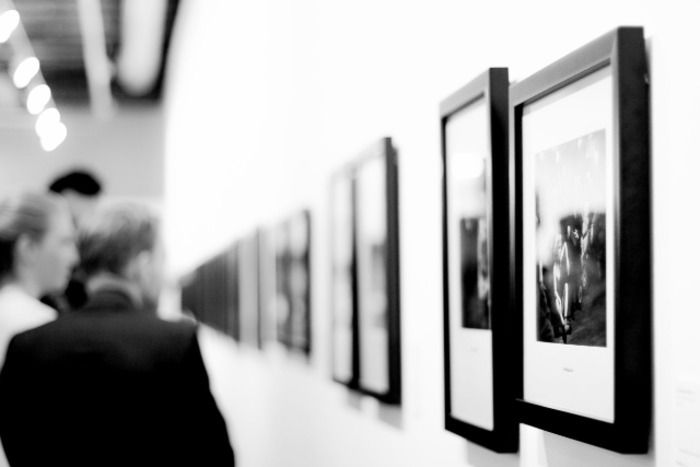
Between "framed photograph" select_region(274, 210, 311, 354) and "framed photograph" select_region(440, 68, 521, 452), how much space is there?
1.89 m

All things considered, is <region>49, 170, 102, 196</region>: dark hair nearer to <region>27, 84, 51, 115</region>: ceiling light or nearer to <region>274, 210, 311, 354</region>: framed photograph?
<region>274, 210, 311, 354</region>: framed photograph

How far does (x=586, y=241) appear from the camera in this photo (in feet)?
5.23

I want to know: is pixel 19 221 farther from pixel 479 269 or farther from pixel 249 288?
pixel 249 288

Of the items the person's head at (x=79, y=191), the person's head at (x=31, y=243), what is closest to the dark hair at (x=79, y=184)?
the person's head at (x=79, y=191)

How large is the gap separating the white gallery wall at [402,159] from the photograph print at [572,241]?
0.11 m

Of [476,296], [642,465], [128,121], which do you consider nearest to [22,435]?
[476,296]

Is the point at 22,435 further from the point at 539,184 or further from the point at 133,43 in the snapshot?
the point at 133,43

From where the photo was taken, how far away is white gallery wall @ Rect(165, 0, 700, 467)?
4.58 feet

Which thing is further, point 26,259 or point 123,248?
point 26,259

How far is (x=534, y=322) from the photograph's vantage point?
1790mm

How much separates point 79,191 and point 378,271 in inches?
117

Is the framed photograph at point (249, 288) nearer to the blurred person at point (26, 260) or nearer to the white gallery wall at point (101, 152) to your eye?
the blurred person at point (26, 260)

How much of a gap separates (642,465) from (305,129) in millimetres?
2889

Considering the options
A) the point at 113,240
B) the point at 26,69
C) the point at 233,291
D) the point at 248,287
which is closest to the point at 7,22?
the point at 26,69
